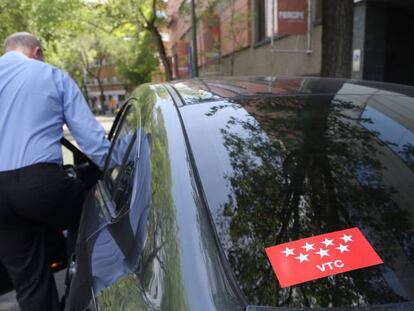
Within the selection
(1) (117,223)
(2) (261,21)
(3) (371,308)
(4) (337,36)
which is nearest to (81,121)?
(1) (117,223)

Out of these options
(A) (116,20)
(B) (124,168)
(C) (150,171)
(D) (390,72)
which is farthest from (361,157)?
(A) (116,20)

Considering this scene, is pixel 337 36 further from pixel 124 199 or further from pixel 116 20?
pixel 116 20

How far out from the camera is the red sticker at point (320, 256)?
1188 millimetres

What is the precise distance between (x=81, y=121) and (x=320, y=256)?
181 cm

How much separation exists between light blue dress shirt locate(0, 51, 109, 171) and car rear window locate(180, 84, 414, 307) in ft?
3.45

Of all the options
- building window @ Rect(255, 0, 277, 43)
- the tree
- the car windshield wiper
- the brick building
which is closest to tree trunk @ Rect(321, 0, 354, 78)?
the car windshield wiper

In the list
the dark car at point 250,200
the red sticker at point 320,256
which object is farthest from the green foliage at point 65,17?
the red sticker at point 320,256

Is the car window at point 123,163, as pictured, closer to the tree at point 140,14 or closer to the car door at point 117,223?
the car door at point 117,223

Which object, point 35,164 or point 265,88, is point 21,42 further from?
point 265,88

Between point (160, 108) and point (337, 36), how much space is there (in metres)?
3.61

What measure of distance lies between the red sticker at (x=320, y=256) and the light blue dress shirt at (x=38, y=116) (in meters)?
1.66

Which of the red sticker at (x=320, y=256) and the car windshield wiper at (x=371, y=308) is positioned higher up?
the red sticker at (x=320, y=256)

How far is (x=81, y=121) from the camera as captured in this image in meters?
2.65

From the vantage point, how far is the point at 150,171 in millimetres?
1603
